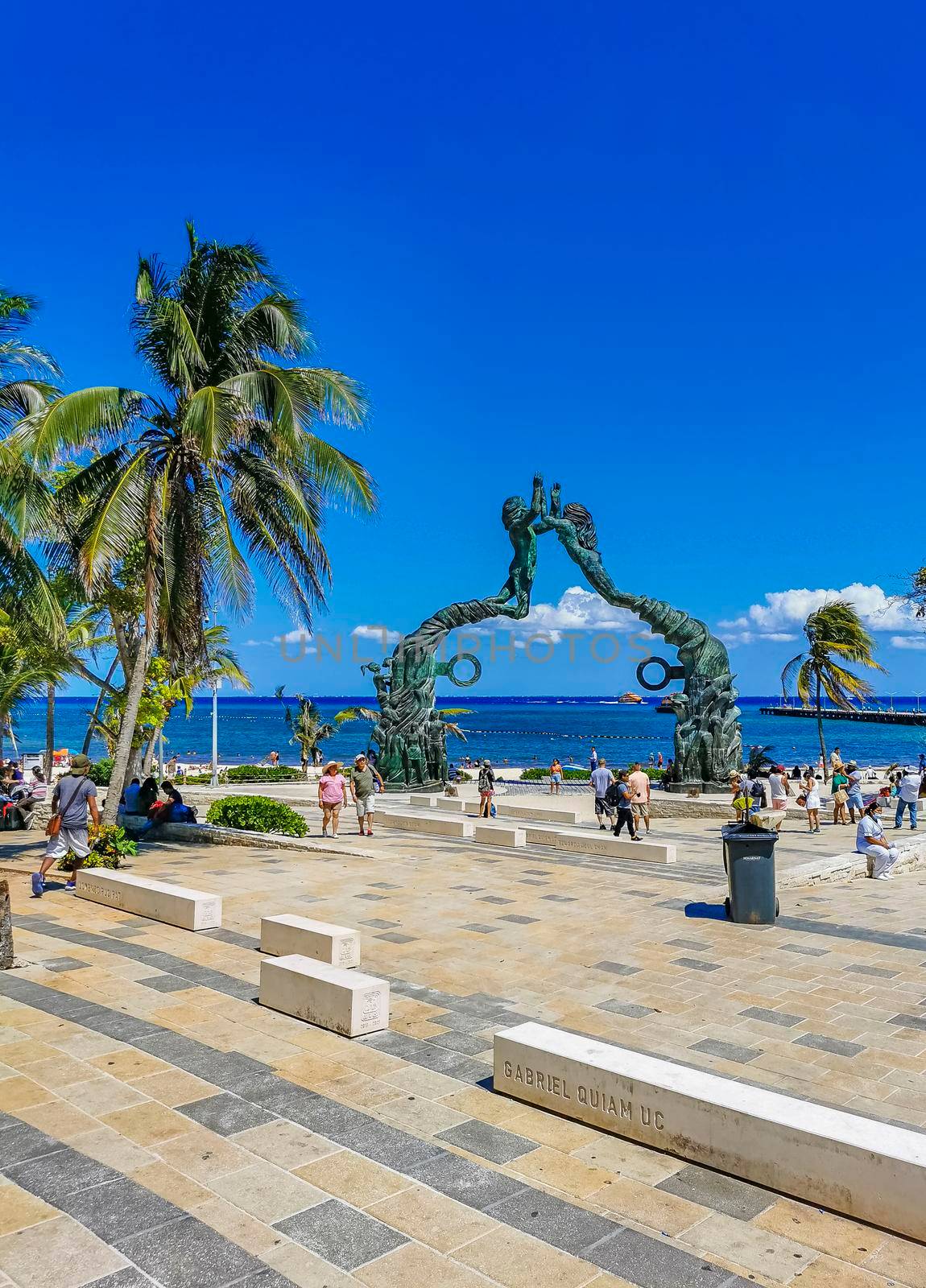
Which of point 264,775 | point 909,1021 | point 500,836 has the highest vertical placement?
point 264,775

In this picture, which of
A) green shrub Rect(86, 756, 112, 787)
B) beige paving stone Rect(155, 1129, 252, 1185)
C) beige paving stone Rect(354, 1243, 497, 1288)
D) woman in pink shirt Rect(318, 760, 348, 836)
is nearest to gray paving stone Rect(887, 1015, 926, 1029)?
beige paving stone Rect(354, 1243, 497, 1288)

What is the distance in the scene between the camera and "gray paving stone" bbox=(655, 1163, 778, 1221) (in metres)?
4.33

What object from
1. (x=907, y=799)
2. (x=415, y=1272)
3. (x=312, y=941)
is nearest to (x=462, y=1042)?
(x=312, y=941)

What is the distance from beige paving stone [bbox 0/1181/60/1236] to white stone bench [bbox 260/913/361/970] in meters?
3.72

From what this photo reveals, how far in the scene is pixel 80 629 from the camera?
2241 cm

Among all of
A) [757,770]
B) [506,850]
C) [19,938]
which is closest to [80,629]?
[506,850]

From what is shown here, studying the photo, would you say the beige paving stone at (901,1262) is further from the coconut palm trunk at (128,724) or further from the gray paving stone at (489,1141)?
the coconut palm trunk at (128,724)

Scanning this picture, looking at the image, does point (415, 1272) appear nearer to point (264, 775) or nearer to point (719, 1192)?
point (719, 1192)

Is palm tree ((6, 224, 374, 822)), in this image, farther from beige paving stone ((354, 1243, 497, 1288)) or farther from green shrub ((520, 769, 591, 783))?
green shrub ((520, 769, 591, 783))

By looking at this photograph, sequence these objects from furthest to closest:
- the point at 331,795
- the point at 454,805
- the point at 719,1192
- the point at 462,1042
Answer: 1. the point at 454,805
2. the point at 331,795
3. the point at 462,1042
4. the point at 719,1192

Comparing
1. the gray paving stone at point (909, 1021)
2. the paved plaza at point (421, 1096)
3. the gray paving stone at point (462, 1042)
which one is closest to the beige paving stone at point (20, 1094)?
the paved plaza at point (421, 1096)

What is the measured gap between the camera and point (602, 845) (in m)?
16.3

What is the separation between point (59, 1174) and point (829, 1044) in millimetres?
5125

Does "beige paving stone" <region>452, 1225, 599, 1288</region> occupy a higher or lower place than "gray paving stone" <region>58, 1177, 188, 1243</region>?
lower
